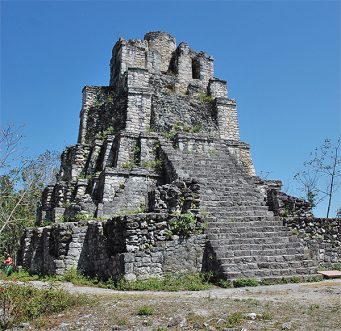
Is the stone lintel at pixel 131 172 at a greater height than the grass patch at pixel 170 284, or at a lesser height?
greater

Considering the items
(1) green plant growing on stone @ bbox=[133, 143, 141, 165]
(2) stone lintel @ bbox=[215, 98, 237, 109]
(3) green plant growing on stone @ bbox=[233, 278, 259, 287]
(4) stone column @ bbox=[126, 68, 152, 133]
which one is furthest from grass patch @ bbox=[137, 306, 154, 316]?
(2) stone lintel @ bbox=[215, 98, 237, 109]

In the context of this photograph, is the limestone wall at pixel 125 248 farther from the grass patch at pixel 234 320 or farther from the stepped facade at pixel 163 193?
the grass patch at pixel 234 320

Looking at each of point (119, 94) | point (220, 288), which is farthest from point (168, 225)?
point (119, 94)

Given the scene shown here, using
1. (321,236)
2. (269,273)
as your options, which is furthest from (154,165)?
(269,273)

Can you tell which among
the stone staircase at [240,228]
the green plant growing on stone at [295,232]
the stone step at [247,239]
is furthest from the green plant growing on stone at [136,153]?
the green plant growing on stone at [295,232]

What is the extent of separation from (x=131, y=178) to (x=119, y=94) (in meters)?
6.53

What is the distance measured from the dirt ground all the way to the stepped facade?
2212 mm

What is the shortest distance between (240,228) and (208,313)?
5.39 meters

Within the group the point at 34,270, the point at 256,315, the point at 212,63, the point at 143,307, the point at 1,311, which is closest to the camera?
the point at 256,315

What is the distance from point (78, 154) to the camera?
718 inches

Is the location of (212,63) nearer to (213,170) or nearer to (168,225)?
(213,170)

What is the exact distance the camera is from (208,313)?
6.14 metres

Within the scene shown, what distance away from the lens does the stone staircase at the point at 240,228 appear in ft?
32.6

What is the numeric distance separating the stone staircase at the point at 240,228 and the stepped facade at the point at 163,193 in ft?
0.12
